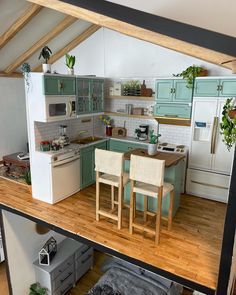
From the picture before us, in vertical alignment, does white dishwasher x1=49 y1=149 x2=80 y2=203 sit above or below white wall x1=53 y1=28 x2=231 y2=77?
below

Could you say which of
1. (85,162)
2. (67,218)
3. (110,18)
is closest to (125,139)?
(85,162)

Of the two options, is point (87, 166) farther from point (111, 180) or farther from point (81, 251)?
point (81, 251)

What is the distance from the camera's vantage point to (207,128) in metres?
4.39

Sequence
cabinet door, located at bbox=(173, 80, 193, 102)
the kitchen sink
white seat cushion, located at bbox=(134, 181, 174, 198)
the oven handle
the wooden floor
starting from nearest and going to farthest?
A: the wooden floor
white seat cushion, located at bbox=(134, 181, 174, 198)
the oven handle
cabinet door, located at bbox=(173, 80, 193, 102)
the kitchen sink

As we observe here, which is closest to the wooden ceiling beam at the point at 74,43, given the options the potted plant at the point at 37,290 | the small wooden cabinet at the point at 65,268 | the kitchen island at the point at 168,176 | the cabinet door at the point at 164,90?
the cabinet door at the point at 164,90

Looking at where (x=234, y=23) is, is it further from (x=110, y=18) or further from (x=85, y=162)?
(x=85, y=162)

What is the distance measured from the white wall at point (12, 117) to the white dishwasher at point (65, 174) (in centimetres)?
241

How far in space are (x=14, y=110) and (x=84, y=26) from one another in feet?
8.49

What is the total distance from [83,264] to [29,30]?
4737mm

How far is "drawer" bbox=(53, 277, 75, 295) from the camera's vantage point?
4.46m

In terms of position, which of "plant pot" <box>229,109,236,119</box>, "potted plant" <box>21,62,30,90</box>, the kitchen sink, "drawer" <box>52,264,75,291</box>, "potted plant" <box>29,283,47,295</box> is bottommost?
"potted plant" <box>29,283,47,295</box>

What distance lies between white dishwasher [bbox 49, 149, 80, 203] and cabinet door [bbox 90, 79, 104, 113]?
1078 millimetres

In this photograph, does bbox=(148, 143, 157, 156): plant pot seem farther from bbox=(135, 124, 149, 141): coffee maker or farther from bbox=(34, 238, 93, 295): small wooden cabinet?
bbox=(34, 238, 93, 295): small wooden cabinet

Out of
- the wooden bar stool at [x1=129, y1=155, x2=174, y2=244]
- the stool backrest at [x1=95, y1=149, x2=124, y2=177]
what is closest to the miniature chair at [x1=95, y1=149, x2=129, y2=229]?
the stool backrest at [x1=95, y1=149, x2=124, y2=177]
